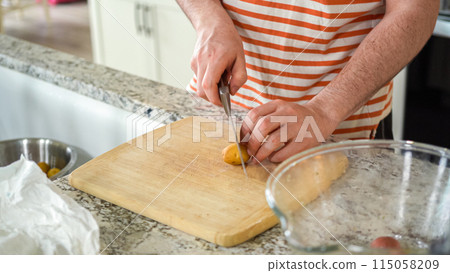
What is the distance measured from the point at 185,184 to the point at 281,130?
16cm

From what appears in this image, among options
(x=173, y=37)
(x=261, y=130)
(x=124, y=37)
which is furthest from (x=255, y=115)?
(x=124, y=37)

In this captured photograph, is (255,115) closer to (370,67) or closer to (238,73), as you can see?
(238,73)

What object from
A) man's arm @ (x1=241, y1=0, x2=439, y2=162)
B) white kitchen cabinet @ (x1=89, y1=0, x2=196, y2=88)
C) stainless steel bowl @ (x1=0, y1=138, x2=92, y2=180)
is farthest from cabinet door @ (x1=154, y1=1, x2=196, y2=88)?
man's arm @ (x1=241, y1=0, x2=439, y2=162)

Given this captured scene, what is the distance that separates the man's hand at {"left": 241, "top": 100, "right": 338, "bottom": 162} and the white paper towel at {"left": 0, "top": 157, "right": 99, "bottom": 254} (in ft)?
0.91

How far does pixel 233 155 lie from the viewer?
822 mm

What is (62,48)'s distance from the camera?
13.7 ft

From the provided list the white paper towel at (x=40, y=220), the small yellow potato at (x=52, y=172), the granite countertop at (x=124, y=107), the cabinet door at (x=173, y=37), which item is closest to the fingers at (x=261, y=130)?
the granite countertop at (x=124, y=107)

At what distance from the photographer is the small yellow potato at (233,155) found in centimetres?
82

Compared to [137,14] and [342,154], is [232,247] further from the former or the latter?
[137,14]

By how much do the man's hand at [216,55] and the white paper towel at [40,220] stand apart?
11.7 inches

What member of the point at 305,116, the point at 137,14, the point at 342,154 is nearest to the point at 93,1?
the point at 137,14

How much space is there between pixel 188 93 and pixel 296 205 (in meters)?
0.59

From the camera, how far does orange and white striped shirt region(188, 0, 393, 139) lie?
3.18 feet

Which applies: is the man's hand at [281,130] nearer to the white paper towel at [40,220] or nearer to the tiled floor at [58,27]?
the white paper towel at [40,220]
